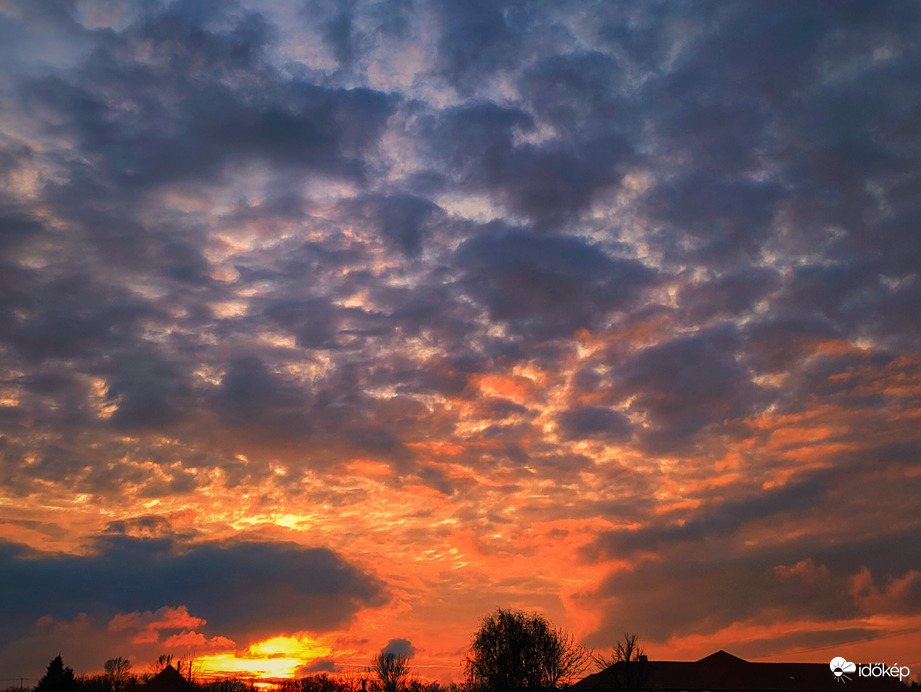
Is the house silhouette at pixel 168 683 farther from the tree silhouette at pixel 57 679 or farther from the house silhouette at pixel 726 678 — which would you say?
the house silhouette at pixel 726 678

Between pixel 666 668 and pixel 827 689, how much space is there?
21731 millimetres

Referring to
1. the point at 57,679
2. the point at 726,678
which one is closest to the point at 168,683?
the point at 57,679

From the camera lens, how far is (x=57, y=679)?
105688 mm

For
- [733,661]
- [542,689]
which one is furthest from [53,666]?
[733,661]

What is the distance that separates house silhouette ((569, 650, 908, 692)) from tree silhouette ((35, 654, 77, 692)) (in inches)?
2734

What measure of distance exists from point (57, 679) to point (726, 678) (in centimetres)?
9052

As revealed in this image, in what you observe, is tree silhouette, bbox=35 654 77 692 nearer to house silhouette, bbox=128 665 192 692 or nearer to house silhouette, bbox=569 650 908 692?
house silhouette, bbox=128 665 192 692

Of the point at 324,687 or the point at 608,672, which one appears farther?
the point at 324,687

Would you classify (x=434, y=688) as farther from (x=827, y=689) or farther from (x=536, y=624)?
(x=827, y=689)

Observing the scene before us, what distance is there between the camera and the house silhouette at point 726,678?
105 metres

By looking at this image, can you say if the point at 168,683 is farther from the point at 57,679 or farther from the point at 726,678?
the point at 726,678

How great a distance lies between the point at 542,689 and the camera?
11525cm

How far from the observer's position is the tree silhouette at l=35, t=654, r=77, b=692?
10456 centimetres

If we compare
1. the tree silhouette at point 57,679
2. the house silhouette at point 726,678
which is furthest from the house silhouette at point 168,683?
the house silhouette at point 726,678
